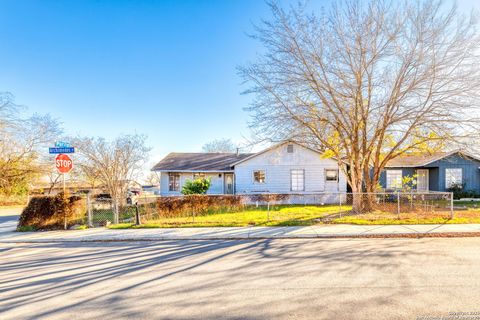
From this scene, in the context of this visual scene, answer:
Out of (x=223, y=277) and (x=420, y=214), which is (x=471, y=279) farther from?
(x=420, y=214)

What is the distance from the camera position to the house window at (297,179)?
18.8 meters

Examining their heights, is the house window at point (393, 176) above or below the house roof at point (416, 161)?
below

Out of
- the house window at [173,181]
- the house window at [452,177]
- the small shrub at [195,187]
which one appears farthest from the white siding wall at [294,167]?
the house window at [452,177]

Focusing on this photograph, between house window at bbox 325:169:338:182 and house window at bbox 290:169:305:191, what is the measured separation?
1983mm

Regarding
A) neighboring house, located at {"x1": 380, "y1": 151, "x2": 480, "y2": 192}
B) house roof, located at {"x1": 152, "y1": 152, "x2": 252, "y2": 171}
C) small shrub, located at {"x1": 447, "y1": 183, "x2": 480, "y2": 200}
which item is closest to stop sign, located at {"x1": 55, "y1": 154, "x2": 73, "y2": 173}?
house roof, located at {"x1": 152, "y1": 152, "x2": 252, "y2": 171}

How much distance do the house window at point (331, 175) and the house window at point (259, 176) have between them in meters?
5.22

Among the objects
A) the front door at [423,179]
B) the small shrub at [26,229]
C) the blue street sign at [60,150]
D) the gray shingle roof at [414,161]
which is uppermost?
the blue street sign at [60,150]

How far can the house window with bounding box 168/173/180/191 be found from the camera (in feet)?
69.9

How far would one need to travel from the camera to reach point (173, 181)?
842 inches

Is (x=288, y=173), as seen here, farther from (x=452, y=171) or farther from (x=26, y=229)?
(x=26, y=229)

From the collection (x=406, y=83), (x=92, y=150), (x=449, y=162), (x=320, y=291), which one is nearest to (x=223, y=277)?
(x=320, y=291)

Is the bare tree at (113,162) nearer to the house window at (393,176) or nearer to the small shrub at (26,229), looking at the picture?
the small shrub at (26,229)

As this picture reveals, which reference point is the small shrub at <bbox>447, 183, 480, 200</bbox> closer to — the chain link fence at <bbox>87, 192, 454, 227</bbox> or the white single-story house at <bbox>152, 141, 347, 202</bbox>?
the chain link fence at <bbox>87, 192, 454, 227</bbox>

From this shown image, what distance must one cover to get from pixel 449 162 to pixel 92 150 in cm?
3038
